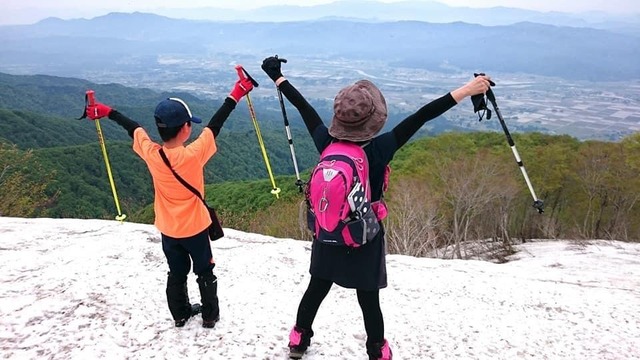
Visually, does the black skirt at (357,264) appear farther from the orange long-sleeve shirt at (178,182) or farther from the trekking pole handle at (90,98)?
the trekking pole handle at (90,98)

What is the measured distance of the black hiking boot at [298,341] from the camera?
444 centimetres

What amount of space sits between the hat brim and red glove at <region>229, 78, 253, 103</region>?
1.46 m

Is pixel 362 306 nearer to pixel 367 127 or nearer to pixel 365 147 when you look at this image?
pixel 365 147

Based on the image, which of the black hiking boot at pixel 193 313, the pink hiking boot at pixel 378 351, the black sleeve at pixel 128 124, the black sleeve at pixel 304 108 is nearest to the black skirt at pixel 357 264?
the pink hiking boot at pixel 378 351

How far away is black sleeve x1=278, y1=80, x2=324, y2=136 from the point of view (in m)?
3.95

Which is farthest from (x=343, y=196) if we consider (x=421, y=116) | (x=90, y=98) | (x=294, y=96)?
(x=90, y=98)

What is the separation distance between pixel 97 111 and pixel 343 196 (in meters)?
3.17

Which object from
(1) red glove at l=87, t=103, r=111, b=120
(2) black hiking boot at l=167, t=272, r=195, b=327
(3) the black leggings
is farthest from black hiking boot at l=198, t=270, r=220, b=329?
(1) red glove at l=87, t=103, r=111, b=120

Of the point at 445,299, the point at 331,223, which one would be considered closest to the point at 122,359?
the point at 331,223

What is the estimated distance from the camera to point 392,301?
6688 millimetres

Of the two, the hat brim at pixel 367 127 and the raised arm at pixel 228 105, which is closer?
the hat brim at pixel 367 127

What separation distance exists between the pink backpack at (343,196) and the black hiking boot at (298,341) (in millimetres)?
1369

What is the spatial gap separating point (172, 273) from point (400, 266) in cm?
548

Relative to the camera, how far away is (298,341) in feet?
14.6
